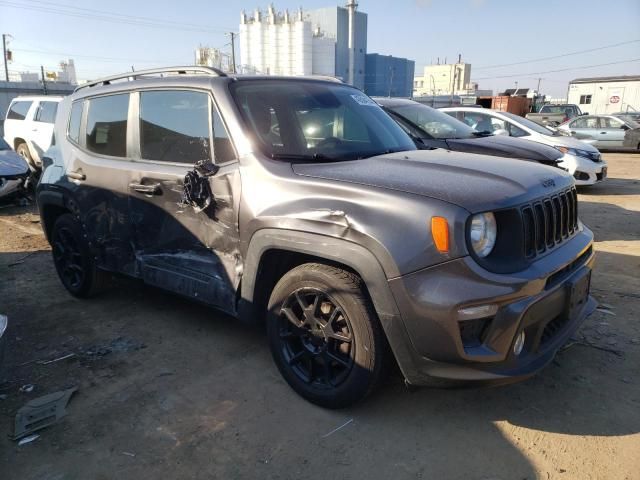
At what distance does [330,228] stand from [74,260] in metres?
3.15

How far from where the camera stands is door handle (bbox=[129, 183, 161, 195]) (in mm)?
3548

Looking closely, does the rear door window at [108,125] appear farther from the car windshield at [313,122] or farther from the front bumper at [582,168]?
the front bumper at [582,168]

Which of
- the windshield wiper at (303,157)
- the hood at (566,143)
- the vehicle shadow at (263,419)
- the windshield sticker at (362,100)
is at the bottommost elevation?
the vehicle shadow at (263,419)

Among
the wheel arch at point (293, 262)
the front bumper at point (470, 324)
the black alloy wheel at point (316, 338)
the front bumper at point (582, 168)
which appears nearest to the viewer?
the front bumper at point (470, 324)

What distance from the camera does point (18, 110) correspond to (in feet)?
41.0

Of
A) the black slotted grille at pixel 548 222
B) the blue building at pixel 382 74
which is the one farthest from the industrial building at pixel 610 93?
the blue building at pixel 382 74

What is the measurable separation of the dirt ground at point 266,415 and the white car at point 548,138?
611 cm

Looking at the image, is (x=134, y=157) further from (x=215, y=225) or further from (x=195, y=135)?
(x=215, y=225)

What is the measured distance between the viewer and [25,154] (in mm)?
12125

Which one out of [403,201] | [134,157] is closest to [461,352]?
[403,201]

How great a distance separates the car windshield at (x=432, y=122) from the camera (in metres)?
7.18

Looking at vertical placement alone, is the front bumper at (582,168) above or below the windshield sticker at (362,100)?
below

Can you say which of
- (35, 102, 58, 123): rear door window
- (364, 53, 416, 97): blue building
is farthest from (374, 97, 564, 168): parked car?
(364, 53, 416, 97): blue building

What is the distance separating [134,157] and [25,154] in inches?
403
